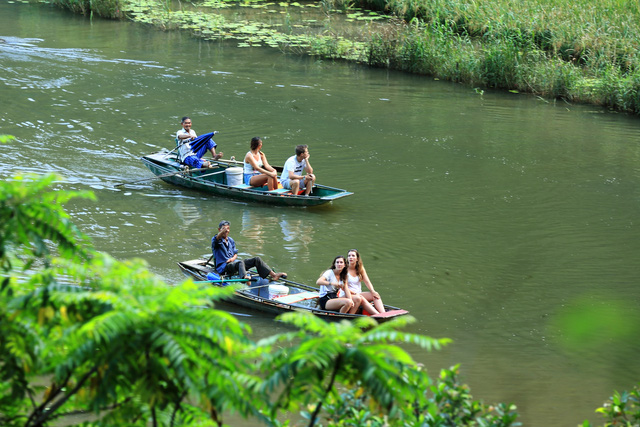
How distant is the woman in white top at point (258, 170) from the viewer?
14.4 m

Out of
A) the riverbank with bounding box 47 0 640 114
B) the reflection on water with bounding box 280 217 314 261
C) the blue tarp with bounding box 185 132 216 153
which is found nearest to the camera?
the reflection on water with bounding box 280 217 314 261

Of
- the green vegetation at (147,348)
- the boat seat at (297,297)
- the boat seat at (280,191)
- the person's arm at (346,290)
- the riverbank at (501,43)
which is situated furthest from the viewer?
the riverbank at (501,43)

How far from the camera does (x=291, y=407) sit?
137 inches

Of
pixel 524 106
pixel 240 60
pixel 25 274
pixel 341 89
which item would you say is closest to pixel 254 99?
pixel 341 89

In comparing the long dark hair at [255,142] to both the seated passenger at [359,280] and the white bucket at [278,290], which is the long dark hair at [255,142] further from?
the seated passenger at [359,280]

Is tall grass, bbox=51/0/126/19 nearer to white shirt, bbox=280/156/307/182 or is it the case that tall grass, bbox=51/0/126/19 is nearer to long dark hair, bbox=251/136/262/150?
long dark hair, bbox=251/136/262/150

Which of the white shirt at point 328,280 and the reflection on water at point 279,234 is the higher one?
the white shirt at point 328,280

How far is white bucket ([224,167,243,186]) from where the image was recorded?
14.8 meters

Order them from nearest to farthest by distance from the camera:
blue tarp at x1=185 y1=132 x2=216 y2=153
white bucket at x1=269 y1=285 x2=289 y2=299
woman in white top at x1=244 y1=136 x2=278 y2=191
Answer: white bucket at x1=269 y1=285 x2=289 y2=299, woman in white top at x1=244 y1=136 x2=278 y2=191, blue tarp at x1=185 y1=132 x2=216 y2=153

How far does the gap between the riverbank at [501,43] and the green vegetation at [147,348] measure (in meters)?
20.2

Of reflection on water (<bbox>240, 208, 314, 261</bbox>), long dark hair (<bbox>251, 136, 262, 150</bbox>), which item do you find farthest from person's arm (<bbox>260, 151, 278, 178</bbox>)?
reflection on water (<bbox>240, 208, 314, 261</bbox>)

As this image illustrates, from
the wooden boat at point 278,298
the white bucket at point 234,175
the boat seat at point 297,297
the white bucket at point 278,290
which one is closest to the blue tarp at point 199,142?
the white bucket at point 234,175

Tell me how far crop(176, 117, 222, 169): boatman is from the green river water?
768 millimetres

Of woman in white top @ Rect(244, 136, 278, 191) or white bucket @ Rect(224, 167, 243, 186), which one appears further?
white bucket @ Rect(224, 167, 243, 186)
